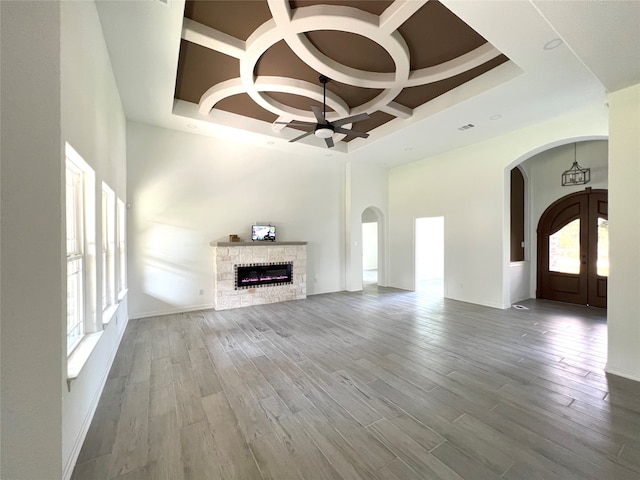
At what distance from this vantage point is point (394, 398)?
8.06 ft

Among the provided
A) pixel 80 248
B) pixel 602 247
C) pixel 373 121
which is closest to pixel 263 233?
pixel 373 121

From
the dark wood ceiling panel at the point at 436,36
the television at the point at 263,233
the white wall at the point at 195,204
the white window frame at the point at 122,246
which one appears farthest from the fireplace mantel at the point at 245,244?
the dark wood ceiling panel at the point at 436,36

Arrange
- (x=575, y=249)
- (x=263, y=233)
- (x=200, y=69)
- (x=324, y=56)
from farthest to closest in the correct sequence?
(x=263, y=233), (x=575, y=249), (x=200, y=69), (x=324, y=56)

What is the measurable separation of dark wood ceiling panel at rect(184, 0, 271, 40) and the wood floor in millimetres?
3922

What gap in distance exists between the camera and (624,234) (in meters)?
2.87

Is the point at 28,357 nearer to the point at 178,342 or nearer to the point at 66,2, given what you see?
the point at 66,2

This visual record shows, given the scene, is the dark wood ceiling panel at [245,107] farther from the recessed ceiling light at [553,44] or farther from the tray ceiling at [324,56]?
the recessed ceiling light at [553,44]

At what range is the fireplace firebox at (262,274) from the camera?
5848 mm

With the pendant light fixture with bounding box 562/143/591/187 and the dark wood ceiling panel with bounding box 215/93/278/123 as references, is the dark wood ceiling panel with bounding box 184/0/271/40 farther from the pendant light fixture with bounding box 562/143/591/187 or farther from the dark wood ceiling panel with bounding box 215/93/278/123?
the pendant light fixture with bounding box 562/143/591/187

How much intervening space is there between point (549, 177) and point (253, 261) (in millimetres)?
7230

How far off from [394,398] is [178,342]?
306 cm

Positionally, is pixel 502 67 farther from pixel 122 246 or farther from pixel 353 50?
pixel 122 246

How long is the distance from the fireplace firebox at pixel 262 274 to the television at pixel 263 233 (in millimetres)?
592

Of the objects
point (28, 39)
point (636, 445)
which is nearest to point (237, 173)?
point (28, 39)
